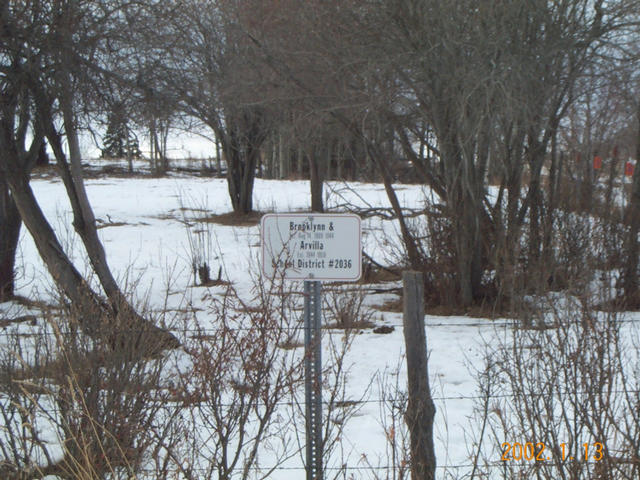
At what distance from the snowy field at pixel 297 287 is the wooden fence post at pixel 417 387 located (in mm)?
211

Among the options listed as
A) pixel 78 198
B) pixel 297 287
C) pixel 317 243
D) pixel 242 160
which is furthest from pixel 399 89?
pixel 242 160

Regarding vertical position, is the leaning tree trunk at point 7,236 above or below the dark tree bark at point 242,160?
below

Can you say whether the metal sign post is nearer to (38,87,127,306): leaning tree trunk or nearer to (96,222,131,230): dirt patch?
(38,87,127,306): leaning tree trunk

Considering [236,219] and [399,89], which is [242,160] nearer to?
[236,219]

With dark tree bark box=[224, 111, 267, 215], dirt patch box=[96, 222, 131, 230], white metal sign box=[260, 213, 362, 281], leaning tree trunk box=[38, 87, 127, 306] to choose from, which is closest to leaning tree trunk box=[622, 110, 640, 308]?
leaning tree trunk box=[38, 87, 127, 306]

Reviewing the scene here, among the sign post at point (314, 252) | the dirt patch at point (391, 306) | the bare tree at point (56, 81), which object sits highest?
the bare tree at point (56, 81)

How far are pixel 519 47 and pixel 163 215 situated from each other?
14.5 metres

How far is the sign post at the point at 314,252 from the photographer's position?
3.49 m

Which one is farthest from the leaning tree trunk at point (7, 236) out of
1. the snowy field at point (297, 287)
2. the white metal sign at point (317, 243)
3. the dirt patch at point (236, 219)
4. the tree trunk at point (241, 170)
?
the tree trunk at point (241, 170)

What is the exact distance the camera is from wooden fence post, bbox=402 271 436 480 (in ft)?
11.6

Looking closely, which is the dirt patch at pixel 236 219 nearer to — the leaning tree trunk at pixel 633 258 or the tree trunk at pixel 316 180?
the tree trunk at pixel 316 180

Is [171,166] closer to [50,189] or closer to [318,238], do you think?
[50,189]

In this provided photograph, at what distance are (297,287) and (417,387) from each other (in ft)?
3.94

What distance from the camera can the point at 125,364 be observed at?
11.9ft
